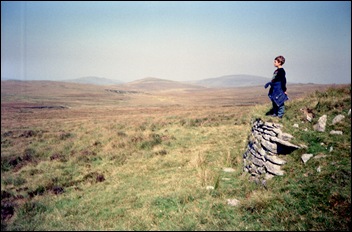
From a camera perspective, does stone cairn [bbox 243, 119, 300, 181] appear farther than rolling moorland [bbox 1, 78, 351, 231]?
Yes

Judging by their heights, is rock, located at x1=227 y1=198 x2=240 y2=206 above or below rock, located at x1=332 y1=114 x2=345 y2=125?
below

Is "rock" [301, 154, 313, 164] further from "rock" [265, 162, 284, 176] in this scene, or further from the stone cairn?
"rock" [265, 162, 284, 176]

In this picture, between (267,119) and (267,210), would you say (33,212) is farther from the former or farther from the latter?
(267,119)

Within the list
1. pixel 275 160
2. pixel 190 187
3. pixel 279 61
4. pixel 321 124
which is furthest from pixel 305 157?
pixel 190 187

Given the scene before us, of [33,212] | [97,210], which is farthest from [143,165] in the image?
[33,212]

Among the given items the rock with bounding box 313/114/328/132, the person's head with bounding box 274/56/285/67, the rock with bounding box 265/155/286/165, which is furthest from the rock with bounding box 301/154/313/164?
the person's head with bounding box 274/56/285/67

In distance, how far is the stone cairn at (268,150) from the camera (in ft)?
22.4

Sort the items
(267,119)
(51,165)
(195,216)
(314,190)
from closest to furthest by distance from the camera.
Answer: (314,190)
(195,216)
(267,119)
(51,165)

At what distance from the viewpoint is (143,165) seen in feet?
37.3

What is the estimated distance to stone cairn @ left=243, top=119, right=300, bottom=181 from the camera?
682 centimetres

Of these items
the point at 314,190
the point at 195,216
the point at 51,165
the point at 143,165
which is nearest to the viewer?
the point at 314,190

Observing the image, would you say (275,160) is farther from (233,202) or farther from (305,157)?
(233,202)

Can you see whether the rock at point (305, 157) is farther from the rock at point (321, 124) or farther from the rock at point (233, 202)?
the rock at point (233, 202)

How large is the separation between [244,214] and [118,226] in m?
3.40
